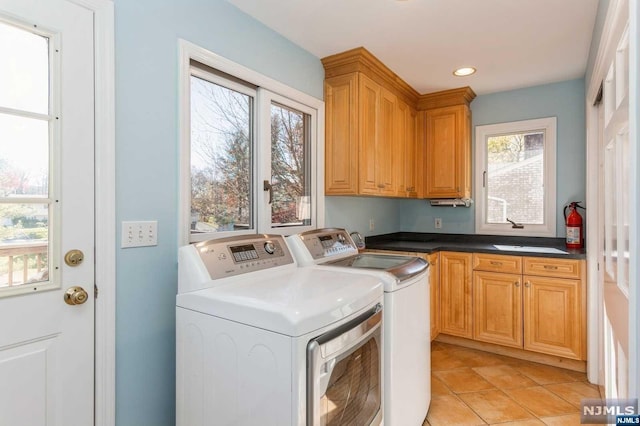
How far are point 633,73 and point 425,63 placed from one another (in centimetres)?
194

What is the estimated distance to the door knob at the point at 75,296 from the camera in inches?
52.0

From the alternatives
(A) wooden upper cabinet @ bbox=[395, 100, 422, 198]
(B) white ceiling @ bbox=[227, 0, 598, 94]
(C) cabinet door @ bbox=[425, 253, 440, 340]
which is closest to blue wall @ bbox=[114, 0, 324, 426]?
(B) white ceiling @ bbox=[227, 0, 598, 94]

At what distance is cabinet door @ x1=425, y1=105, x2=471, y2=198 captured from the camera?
11.1 feet

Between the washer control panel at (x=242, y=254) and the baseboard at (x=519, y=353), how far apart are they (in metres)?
2.11

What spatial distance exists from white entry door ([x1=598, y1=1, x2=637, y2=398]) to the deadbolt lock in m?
1.85

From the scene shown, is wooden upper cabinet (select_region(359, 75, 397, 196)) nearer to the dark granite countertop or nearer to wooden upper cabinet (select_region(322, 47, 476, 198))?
wooden upper cabinet (select_region(322, 47, 476, 198))

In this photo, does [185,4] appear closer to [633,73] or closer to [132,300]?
[132,300]

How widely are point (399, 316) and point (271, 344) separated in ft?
2.54

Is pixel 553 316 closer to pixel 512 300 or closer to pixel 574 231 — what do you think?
pixel 512 300

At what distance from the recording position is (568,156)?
3131 millimetres

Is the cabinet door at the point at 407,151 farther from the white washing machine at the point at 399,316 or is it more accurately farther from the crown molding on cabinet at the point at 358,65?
the white washing machine at the point at 399,316

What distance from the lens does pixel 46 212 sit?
128 cm

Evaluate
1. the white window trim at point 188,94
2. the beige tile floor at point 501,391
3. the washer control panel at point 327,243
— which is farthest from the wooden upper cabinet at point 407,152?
the beige tile floor at point 501,391

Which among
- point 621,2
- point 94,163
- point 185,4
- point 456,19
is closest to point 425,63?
point 456,19
